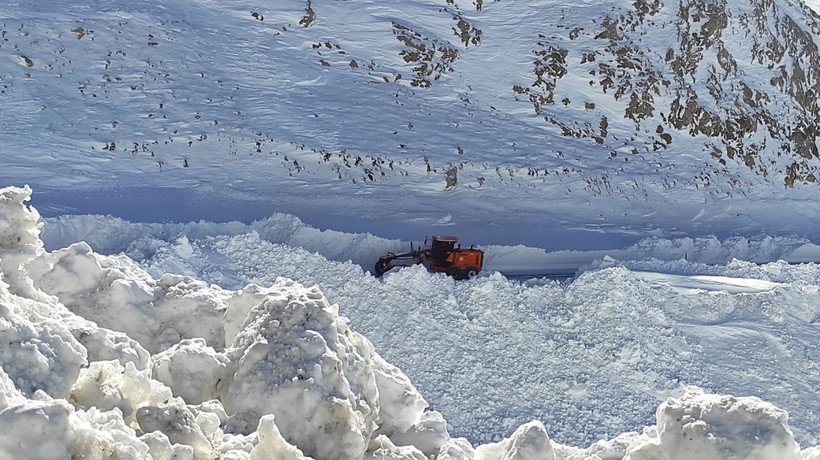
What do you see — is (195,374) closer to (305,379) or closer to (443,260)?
(305,379)

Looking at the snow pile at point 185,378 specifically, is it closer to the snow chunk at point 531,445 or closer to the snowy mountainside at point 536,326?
the snow chunk at point 531,445

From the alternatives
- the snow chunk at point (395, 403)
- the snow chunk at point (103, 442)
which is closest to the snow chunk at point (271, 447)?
the snow chunk at point (103, 442)

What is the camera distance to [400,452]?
5.18 meters

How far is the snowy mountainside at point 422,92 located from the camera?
2481cm

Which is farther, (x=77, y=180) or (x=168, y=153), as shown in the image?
(x=168, y=153)

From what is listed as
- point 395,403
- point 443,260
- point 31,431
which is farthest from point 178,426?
point 443,260

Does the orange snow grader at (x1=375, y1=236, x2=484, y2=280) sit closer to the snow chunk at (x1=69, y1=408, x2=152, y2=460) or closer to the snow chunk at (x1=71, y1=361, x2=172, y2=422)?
the snow chunk at (x1=71, y1=361, x2=172, y2=422)

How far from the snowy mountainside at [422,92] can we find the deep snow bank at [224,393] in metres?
17.5

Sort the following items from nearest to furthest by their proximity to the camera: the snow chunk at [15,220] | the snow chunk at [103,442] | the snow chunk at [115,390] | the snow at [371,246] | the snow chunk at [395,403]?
1. the snow chunk at [103,442]
2. the snow chunk at [115,390]
3. the snow at [371,246]
4. the snow chunk at [15,220]
5. the snow chunk at [395,403]

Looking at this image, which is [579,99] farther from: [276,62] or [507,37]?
[276,62]

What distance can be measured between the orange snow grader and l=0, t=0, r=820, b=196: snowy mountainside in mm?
4924

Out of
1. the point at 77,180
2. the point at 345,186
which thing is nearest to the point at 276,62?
the point at 345,186

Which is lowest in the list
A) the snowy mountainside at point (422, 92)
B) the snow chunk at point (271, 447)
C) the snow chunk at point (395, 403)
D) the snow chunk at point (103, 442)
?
the snowy mountainside at point (422, 92)

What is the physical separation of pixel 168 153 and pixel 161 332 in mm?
18090
